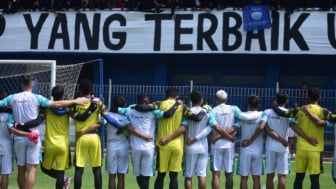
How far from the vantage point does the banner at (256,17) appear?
2192cm

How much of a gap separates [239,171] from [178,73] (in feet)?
40.4

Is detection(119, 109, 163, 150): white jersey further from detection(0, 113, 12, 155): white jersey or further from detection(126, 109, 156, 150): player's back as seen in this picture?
detection(0, 113, 12, 155): white jersey

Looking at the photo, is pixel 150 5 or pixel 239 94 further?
pixel 150 5

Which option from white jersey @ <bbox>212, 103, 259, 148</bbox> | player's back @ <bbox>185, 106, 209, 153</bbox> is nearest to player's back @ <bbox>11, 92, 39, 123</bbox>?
player's back @ <bbox>185, 106, 209, 153</bbox>

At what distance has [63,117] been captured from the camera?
11945mm

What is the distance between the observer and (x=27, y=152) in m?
12.0

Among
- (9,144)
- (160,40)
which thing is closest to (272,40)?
(160,40)

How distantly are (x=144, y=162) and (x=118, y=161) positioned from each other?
17.3 inches

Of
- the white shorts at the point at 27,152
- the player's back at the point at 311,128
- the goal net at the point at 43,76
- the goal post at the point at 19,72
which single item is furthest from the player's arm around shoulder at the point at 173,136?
the goal post at the point at 19,72

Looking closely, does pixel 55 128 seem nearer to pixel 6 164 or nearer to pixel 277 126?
pixel 6 164

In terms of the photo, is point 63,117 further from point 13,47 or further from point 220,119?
point 13,47

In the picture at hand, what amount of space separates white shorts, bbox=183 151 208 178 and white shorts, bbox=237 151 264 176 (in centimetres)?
61

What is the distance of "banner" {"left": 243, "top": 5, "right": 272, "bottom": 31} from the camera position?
21.9m

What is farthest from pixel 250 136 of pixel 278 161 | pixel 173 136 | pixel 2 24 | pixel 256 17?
pixel 2 24
